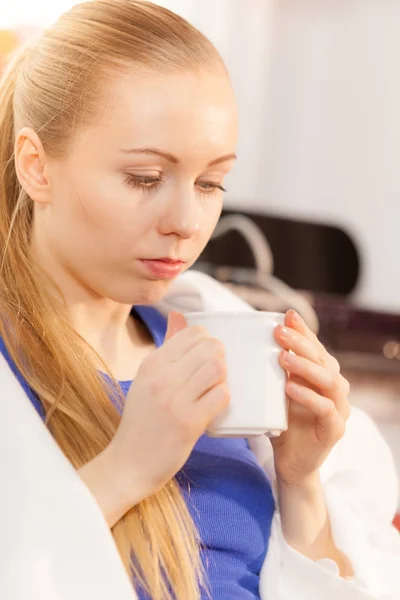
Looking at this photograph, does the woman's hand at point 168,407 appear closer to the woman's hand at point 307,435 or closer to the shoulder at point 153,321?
the woman's hand at point 307,435

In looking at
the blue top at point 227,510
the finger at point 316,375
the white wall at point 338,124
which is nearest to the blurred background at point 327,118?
the white wall at point 338,124

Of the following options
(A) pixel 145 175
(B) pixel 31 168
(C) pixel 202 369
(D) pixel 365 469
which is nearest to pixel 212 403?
(C) pixel 202 369

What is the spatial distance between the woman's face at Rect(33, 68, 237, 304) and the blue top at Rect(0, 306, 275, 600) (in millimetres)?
144

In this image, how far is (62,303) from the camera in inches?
38.9

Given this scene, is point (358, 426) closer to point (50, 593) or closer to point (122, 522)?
point (122, 522)

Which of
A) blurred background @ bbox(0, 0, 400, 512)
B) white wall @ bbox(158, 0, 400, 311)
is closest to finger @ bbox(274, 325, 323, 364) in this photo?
blurred background @ bbox(0, 0, 400, 512)

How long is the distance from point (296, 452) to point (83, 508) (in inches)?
10.0

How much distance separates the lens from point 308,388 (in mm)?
882

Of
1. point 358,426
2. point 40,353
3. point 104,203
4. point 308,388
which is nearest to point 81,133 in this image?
point 104,203

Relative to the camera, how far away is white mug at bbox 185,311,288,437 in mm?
790

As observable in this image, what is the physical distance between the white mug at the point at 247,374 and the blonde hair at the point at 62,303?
138 mm

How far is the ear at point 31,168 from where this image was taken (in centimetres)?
96

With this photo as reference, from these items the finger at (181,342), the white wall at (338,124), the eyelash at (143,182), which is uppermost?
the eyelash at (143,182)

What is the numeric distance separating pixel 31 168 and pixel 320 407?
1.21 feet
